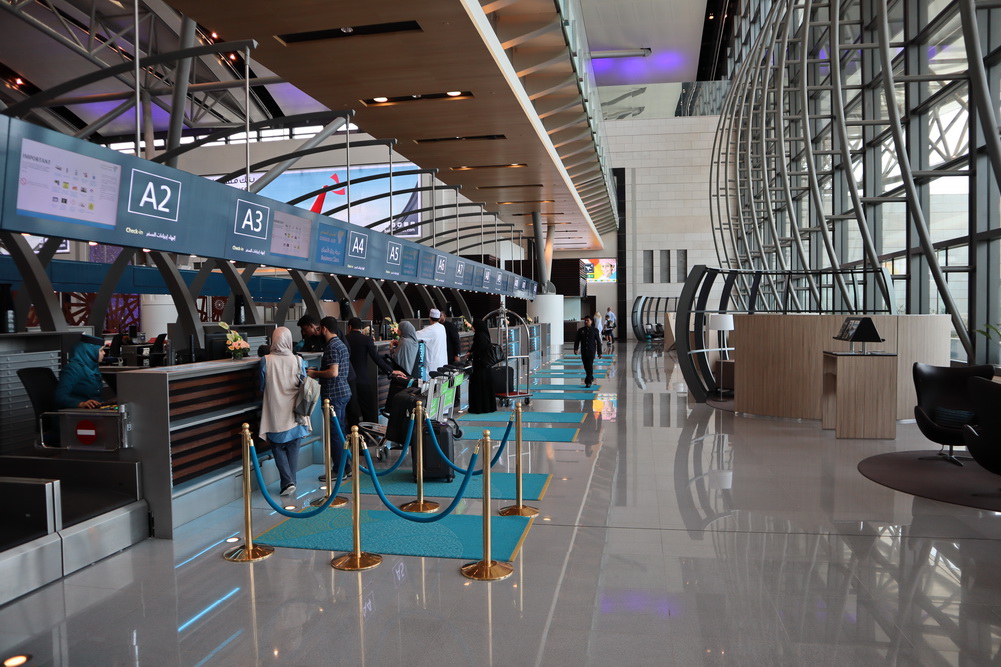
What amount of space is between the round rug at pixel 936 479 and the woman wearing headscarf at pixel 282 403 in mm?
5508

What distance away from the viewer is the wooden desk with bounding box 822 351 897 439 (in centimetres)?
898

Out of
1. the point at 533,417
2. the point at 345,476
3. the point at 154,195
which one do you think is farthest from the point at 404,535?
the point at 533,417

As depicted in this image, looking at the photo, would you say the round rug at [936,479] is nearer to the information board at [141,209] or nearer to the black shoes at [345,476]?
the black shoes at [345,476]

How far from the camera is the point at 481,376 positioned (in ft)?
37.7

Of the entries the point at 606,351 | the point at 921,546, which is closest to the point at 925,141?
the point at 921,546

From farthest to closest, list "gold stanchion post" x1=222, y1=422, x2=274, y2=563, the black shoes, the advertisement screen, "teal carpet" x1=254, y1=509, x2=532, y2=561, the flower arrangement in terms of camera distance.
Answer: the advertisement screen, the flower arrangement, the black shoes, "teal carpet" x1=254, y1=509, x2=532, y2=561, "gold stanchion post" x1=222, y1=422, x2=274, y2=563

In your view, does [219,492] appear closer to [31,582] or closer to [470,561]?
[31,582]

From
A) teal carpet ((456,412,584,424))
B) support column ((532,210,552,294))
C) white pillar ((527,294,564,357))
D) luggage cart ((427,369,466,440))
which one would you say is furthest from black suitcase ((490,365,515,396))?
white pillar ((527,294,564,357))

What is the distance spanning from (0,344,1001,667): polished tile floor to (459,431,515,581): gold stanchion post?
90mm

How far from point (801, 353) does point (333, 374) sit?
23.5 feet

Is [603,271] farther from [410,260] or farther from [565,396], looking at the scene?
[410,260]

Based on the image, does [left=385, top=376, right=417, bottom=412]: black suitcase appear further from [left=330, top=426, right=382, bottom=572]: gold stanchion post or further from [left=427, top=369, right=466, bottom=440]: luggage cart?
[left=330, top=426, right=382, bottom=572]: gold stanchion post

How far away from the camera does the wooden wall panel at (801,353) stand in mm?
10023

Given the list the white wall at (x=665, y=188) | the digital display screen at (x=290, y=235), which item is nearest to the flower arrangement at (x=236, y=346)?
the digital display screen at (x=290, y=235)
